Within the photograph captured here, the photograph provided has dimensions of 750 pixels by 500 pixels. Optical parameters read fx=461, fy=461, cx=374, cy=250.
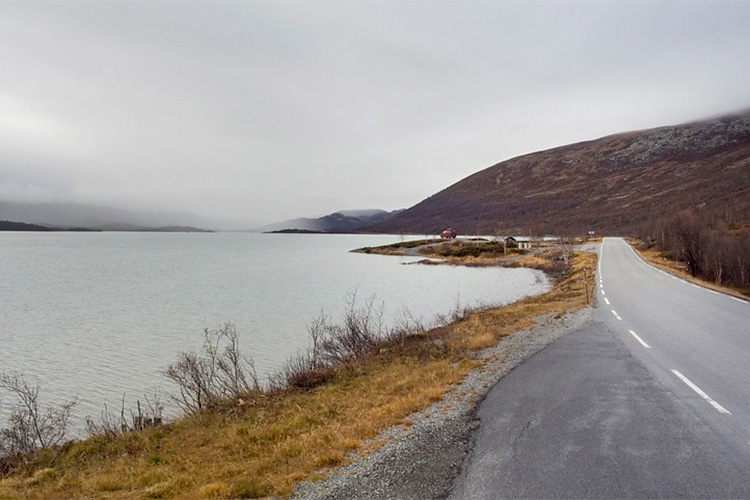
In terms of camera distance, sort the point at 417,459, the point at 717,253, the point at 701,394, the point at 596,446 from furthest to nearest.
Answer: the point at 717,253 < the point at 701,394 < the point at 417,459 < the point at 596,446

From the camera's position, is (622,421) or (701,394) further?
(701,394)

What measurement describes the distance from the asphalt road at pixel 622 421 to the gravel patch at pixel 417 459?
0.28m

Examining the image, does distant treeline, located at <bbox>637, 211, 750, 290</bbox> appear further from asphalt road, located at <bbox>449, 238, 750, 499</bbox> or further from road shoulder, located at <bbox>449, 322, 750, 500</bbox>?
road shoulder, located at <bbox>449, 322, 750, 500</bbox>

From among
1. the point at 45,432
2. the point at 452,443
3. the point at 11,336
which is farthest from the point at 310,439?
the point at 11,336

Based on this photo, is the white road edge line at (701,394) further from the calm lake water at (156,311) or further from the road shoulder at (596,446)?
the calm lake water at (156,311)

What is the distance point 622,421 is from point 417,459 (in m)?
3.64

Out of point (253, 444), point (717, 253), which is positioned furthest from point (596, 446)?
point (717, 253)

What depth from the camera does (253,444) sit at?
9.02 metres

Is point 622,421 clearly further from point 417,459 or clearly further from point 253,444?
point 253,444

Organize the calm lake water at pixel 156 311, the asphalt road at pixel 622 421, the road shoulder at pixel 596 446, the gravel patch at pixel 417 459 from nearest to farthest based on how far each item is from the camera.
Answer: the road shoulder at pixel 596 446
the asphalt road at pixel 622 421
the gravel patch at pixel 417 459
the calm lake water at pixel 156 311

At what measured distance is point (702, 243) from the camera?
37375 millimetres

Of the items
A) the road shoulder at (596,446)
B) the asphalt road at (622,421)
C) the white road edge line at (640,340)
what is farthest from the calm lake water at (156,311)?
the white road edge line at (640,340)

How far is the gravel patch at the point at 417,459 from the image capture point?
20.4 ft

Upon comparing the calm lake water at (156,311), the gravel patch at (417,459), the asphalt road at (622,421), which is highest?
the asphalt road at (622,421)
